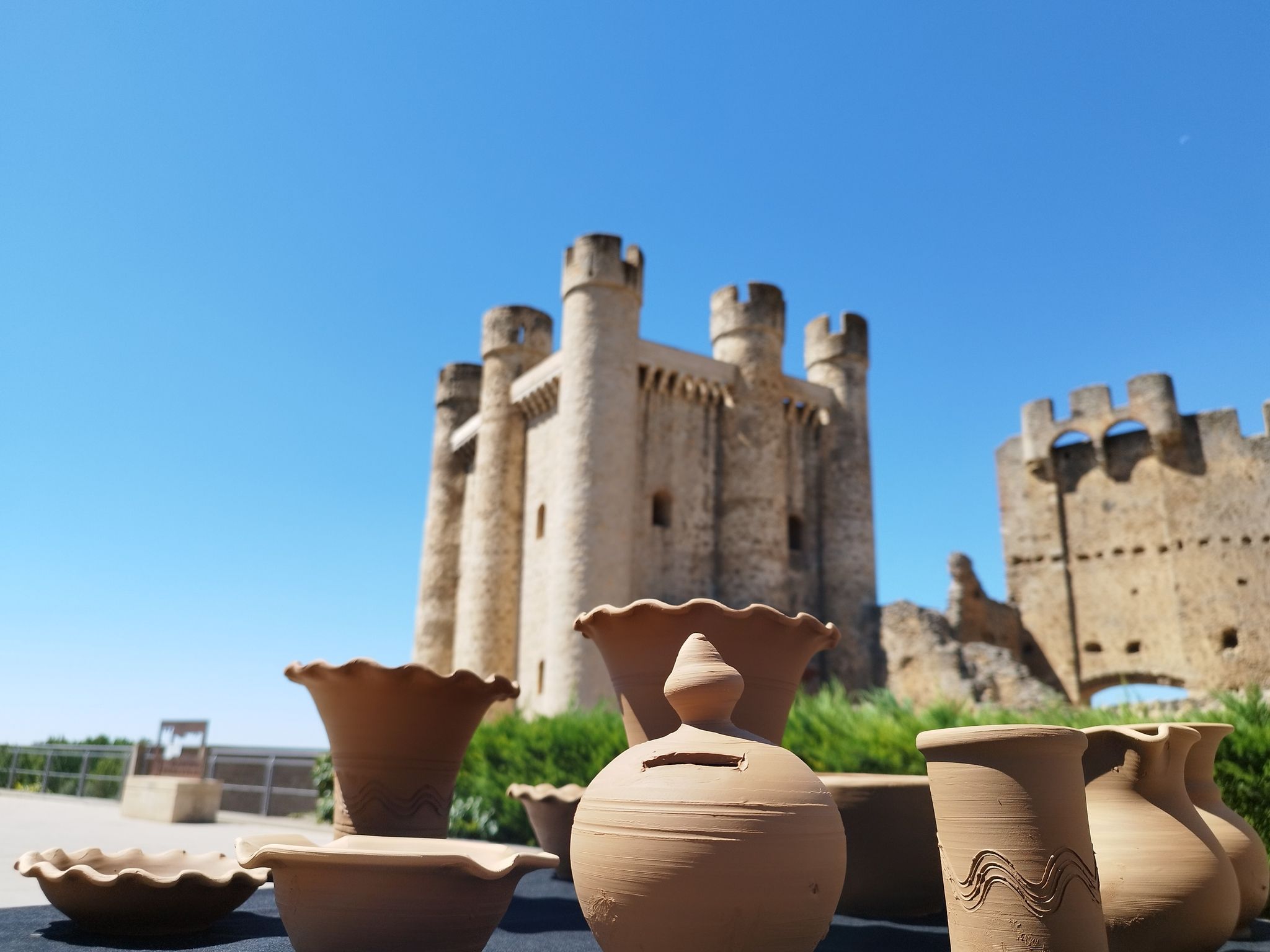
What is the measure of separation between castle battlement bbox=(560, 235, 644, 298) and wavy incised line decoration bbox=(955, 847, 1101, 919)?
15.0 m

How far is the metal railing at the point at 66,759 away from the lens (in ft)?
46.7

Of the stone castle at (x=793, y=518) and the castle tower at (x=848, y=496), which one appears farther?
the castle tower at (x=848, y=496)

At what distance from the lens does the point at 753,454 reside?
18.6m

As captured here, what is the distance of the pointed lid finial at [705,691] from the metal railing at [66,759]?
1358 cm

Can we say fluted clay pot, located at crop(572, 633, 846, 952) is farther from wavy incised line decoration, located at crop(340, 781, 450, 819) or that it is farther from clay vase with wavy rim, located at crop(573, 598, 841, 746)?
wavy incised line decoration, located at crop(340, 781, 450, 819)

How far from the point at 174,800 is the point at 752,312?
1367 cm

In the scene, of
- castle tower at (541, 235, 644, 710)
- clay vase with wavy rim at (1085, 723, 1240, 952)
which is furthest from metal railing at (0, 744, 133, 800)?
clay vase with wavy rim at (1085, 723, 1240, 952)

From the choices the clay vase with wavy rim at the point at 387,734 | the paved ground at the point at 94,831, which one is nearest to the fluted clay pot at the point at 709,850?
the clay vase with wavy rim at the point at 387,734

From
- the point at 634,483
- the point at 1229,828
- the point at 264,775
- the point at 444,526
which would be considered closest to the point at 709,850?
the point at 1229,828

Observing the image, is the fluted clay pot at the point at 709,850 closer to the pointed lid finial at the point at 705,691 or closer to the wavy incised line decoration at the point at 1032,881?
the pointed lid finial at the point at 705,691

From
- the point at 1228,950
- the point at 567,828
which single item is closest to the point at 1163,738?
the point at 1228,950

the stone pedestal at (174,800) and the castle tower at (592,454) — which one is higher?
the castle tower at (592,454)

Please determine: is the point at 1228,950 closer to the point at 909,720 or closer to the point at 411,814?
the point at 909,720

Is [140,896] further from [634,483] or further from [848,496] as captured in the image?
[848,496]
